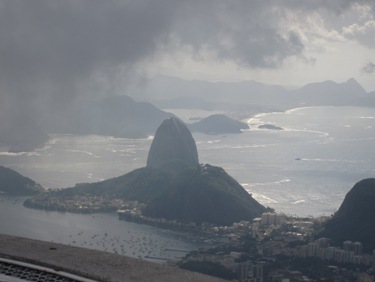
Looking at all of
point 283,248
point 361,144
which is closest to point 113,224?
point 283,248

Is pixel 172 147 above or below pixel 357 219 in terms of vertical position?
above

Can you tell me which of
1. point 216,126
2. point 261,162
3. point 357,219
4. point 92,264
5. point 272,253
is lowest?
point 272,253

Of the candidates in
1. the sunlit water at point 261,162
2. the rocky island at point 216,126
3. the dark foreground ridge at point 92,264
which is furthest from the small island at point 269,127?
the dark foreground ridge at point 92,264

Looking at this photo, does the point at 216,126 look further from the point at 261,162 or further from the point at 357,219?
the point at 357,219

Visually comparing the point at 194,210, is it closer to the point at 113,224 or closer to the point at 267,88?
the point at 113,224

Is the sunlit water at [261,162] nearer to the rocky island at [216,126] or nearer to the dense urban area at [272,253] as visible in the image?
the rocky island at [216,126]

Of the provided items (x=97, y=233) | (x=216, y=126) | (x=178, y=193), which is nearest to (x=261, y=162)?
(x=178, y=193)

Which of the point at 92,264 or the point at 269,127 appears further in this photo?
the point at 269,127

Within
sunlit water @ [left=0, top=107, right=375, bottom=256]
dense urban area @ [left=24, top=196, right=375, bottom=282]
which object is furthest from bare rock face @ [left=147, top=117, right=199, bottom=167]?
dense urban area @ [left=24, top=196, right=375, bottom=282]
